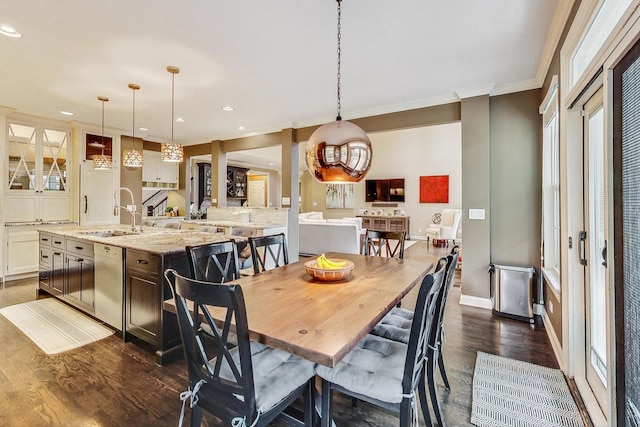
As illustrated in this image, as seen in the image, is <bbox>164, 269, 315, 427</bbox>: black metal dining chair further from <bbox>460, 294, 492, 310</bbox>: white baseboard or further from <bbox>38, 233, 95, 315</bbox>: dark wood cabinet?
<bbox>460, 294, 492, 310</bbox>: white baseboard

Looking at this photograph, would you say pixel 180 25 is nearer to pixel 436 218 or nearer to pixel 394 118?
pixel 394 118

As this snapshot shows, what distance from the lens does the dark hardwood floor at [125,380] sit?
69.7 inches

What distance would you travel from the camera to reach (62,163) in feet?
17.3

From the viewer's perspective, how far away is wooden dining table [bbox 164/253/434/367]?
3.62 ft

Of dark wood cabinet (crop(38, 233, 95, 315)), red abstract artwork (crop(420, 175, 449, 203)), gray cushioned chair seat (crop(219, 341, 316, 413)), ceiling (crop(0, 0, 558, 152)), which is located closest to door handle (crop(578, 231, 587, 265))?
ceiling (crop(0, 0, 558, 152))

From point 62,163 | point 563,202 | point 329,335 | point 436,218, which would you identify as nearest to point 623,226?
point 563,202

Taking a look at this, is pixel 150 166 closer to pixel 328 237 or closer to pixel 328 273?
pixel 328 237

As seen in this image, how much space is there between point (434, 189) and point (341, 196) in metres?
3.32

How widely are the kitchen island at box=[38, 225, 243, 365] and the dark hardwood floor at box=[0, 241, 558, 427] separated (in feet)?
0.66

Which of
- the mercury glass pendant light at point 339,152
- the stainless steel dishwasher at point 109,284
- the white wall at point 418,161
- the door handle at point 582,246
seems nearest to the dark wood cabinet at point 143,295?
the stainless steel dishwasher at point 109,284

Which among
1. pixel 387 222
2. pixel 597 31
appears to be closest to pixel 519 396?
pixel 597 31

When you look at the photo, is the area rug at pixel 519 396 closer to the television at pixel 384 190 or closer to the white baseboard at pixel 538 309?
the white baseboard at pixel 538 309

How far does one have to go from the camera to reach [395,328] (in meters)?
1.87

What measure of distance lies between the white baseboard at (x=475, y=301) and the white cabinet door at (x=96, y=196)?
20.3ft
